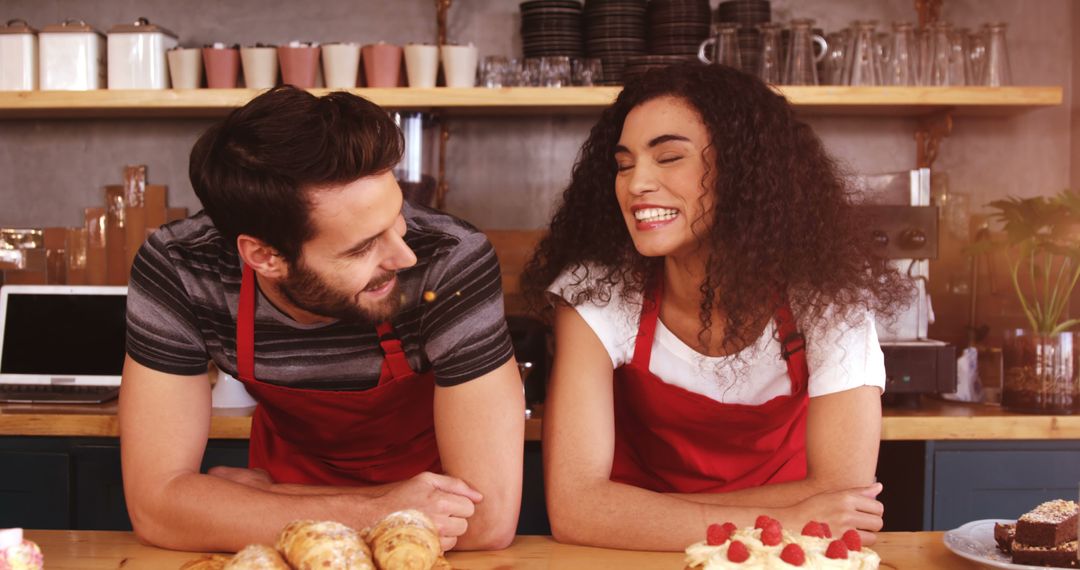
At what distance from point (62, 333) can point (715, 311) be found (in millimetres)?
1649

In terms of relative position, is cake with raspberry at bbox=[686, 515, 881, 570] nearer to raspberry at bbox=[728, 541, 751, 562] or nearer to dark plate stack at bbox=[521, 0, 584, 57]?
raspberry at bbox=[728, 541, 751, 562]

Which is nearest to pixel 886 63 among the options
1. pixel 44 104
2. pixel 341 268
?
pixel 341 268

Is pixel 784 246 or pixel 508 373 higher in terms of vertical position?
pixel 784 246

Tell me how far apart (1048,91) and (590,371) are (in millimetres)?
1675

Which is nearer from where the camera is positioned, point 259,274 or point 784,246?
point 259,274

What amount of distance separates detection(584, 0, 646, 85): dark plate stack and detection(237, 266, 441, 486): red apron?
1.30 metres

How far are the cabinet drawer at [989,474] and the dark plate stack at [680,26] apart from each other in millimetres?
1132

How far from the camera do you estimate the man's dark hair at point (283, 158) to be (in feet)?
4.00

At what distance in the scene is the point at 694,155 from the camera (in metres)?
1.52

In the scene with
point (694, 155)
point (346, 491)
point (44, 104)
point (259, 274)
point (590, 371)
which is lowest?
point (346, 491)

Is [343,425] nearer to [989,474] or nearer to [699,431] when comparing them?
[699,431]

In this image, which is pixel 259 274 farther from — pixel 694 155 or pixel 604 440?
pixel 694 155

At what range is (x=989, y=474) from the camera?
217cm

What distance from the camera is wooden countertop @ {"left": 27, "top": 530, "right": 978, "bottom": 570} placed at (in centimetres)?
112
